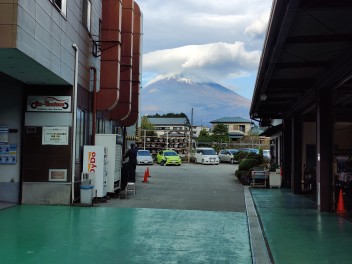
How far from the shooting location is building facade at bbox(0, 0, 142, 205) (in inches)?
390

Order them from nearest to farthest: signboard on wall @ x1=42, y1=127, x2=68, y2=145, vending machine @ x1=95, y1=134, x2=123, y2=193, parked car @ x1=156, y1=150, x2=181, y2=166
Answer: signboard on wall @ x1=42, y1=127, x2=68, y2=145, vending machine @ x1=95, y1=134, x2=123, y2=193, parked car @ x1=156, y1=150, x2=181, y2=166

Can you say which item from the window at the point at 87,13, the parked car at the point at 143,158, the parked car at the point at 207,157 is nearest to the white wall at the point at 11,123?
the window at the point at 87,13

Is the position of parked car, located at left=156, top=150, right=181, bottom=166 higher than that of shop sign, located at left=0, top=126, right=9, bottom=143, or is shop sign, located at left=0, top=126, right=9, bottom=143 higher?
shop sign, located at left=0, top=126, right=9, bottom=143

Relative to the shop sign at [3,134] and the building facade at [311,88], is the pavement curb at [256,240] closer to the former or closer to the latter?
the building facade at [311,88]

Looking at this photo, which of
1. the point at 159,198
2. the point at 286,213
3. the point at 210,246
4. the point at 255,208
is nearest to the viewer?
the point at 210,246

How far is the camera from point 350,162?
1534 cm

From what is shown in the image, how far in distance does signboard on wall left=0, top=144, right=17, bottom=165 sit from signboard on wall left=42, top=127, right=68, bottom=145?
2.84ft

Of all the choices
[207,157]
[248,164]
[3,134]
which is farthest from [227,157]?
[3,134]

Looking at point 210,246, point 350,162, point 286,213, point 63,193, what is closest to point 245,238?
point 210,246

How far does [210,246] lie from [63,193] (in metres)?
5.90

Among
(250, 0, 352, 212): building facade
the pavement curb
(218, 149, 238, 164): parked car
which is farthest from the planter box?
(218, 149, 238, 164): parked car

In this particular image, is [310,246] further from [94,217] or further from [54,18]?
[54,18]

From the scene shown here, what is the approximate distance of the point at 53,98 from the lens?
12.0 metres

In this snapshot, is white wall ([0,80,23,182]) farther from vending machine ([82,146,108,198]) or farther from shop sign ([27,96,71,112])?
vending machine ([82,146,108,198])
